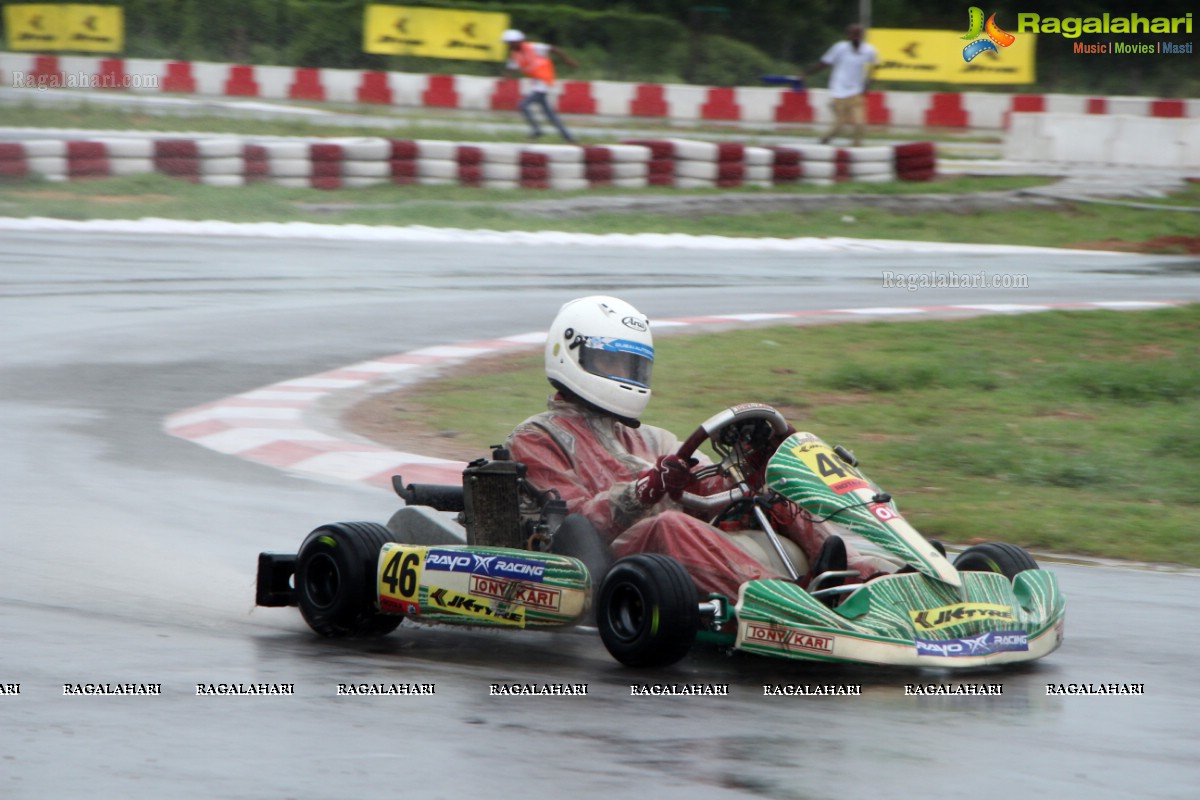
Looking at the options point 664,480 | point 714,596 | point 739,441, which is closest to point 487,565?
point 664,480

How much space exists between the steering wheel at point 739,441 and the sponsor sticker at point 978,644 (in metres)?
0.77

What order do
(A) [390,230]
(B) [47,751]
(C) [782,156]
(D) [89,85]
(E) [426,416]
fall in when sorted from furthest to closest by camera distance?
(D) [89,85], (C) [782,156], (A) [390,230], (E) [426,416], (B) [47,751]

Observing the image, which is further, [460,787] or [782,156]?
[782,156]

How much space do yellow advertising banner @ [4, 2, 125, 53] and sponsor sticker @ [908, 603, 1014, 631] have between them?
26.0m

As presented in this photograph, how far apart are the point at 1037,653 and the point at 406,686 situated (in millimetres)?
1639

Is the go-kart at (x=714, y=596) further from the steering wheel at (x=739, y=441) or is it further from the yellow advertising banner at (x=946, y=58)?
the yellow advertising banner at (x=946, y=58)

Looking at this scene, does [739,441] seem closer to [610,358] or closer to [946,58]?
[610,358]

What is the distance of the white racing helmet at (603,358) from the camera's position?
484 centimetres

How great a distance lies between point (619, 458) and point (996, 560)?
3.71ft

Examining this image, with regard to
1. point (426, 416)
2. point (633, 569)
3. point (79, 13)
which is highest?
point (79, 13)

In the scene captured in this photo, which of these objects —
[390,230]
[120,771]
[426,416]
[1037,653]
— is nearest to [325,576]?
[120,771]

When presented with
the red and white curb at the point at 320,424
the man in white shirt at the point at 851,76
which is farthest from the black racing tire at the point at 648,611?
the man in white shirt at the point at 851,76

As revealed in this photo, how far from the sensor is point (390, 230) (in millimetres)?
14992

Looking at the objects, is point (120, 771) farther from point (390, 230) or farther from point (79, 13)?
point (79, 13)
